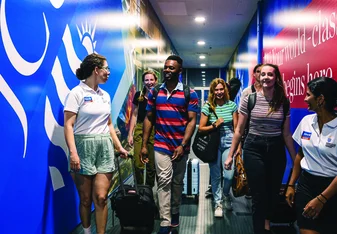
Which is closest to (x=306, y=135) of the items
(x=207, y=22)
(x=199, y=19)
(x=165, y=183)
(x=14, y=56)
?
(x=165, y=183)

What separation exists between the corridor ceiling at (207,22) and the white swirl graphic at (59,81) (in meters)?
5.12

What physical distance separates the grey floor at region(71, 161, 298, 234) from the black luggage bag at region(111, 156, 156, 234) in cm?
21

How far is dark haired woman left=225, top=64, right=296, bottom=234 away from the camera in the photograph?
2.66 m

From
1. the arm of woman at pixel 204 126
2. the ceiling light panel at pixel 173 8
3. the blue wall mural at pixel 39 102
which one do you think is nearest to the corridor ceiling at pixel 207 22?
the ceiling light panel at pixel 173 8

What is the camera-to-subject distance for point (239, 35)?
37.6 ft

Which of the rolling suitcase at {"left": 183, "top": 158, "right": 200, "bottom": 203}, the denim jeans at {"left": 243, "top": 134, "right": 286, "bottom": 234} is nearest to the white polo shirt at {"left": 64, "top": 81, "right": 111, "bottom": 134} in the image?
the denim jeans at {"left": 243, "top": 134, "right": 286, "bottom": 234}

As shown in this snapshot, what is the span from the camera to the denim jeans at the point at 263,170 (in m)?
2.65

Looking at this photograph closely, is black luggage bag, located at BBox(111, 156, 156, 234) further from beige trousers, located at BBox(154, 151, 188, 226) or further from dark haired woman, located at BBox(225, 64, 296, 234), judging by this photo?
dark haired woman, located at BBox(225, 64, 296, 234)

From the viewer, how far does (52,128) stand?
2.83 metres

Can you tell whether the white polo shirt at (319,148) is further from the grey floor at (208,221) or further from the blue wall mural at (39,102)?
the blue wall mural at (39,102)

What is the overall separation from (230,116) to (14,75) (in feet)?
7.55

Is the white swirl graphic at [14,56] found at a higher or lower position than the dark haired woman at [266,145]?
higher

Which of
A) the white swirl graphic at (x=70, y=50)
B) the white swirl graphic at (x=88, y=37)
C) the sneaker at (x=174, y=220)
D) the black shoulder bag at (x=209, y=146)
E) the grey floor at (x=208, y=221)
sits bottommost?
the grey floor at (x=208, y=221)

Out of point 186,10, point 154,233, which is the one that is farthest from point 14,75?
point 186,10
